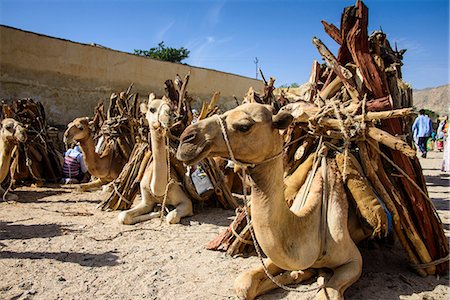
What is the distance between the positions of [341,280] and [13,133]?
19.9 ft

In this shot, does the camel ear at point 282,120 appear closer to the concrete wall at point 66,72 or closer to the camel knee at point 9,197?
the camel knee at point 9,197

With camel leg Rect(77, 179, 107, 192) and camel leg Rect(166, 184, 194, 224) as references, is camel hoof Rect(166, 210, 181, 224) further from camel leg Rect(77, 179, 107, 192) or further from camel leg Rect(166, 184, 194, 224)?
camel leg Rect(77, 179, 107, 192)

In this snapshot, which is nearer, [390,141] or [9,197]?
[390,141]

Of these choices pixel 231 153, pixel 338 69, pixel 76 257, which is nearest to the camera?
pixel 231 153

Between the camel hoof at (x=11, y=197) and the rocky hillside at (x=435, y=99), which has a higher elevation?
the rocky hillside at (x=435, y=99)

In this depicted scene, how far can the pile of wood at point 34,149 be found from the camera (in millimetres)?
9153

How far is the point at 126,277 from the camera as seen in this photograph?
350 centimetres

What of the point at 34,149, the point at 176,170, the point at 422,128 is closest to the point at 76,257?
the point at 176,170

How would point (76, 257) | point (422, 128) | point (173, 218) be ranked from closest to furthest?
point (76, 257)
point (173, 218)
point (422, 128)

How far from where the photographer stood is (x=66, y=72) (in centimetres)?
1633

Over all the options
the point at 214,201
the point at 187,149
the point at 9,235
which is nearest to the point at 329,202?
the point at 187,149

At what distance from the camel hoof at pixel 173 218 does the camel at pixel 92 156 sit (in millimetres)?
2738

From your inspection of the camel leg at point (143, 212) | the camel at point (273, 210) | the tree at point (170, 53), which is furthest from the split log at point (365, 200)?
the tree at point (170, 53)

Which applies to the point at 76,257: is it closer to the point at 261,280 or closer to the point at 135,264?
the point at 135,264
